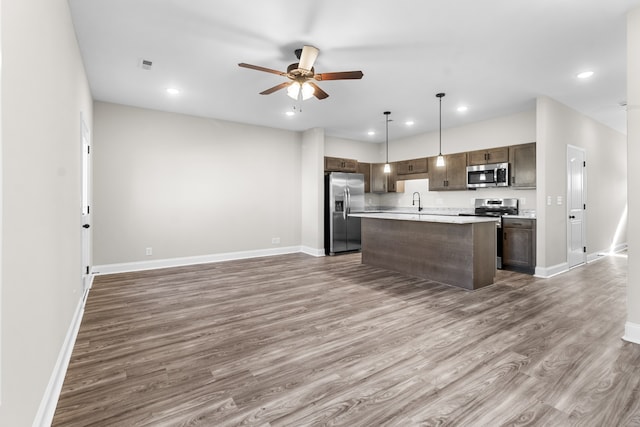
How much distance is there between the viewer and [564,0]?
96.4 inches

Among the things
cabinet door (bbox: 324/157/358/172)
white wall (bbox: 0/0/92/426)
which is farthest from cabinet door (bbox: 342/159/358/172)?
white wall (bbox: 0/0/92/426)

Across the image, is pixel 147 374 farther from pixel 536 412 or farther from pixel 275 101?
pixel 275 101

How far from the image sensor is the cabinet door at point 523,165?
17.1ft

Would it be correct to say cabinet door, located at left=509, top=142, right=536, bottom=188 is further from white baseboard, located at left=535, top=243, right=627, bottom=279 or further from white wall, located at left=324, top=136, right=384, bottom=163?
white wall, located at left=324, top=136, right=384, bottom=163

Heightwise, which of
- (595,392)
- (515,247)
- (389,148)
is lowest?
(595,392)

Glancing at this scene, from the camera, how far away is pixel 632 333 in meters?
2.62

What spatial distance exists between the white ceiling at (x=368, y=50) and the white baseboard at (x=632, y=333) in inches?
105

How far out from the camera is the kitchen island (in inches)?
160

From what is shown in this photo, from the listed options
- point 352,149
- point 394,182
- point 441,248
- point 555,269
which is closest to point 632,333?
point 441,248

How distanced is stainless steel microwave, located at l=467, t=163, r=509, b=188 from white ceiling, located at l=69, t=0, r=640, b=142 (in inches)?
42.0

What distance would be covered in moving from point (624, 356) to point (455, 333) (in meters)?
1.19

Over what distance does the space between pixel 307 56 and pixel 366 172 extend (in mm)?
5275

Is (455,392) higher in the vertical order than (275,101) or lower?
lower

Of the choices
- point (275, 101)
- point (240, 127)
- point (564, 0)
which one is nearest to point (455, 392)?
point (564, 0)
